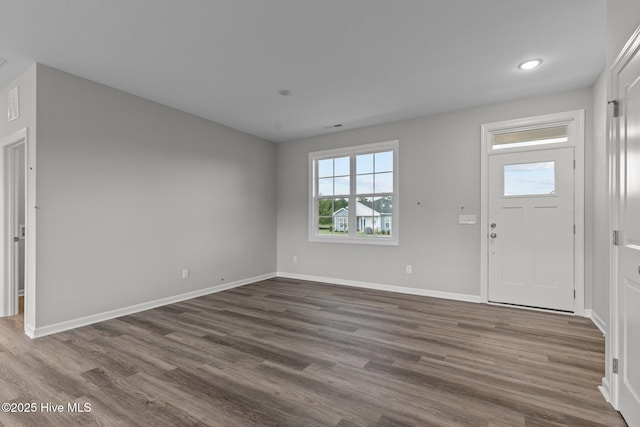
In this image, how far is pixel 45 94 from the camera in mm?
3146

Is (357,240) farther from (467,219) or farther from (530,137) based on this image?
(530,137)

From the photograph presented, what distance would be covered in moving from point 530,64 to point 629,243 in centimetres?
219

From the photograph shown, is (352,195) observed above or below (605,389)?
above

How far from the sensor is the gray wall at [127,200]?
10.5ft

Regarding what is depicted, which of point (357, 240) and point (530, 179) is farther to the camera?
point (357, 240)

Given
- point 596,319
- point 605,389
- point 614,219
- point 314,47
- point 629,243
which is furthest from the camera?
point 596,319

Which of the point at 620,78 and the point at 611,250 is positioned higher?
the point at 620,78

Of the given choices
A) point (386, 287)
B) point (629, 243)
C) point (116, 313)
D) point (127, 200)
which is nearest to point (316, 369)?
point (629, 243)

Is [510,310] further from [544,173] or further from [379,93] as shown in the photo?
[379,93]

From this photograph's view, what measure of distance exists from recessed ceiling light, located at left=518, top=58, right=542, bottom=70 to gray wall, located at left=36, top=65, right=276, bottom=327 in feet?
13.8

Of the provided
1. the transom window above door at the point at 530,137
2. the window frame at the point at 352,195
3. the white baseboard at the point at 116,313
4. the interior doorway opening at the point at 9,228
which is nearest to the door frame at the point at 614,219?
the transom window above door at the point at 530,137

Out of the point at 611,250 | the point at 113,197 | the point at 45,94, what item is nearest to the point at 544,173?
the point at 611,250

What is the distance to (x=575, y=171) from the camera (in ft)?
12.3

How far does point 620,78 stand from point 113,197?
4.68m
